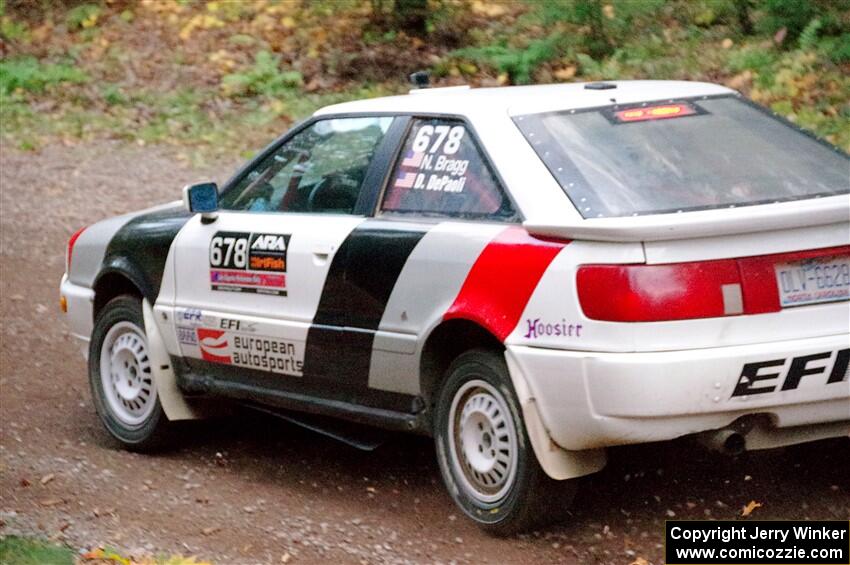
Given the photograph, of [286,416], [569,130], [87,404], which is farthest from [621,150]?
[87,404]

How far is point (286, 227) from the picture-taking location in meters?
6.57

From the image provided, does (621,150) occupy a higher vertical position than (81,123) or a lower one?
higher

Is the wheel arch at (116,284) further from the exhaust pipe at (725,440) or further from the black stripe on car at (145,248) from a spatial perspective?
the exhaust pipe at (725,440)

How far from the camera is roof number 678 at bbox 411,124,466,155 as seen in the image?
595cm

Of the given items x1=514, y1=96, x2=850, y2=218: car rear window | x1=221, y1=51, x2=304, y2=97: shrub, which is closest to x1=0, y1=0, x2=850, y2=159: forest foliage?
x1=221, y1=51, x2=304, y2=97: shrub

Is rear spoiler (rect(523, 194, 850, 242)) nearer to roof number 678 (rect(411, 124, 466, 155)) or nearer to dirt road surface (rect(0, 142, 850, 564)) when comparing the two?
roof number 678 (rect(411, 124, 466, 155))

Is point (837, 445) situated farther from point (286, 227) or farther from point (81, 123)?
point (81, 123)

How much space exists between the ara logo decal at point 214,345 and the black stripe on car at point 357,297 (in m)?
0.66

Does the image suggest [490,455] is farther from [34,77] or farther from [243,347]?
[34,77]

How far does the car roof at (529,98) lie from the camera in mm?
5914

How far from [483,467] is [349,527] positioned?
0.76m

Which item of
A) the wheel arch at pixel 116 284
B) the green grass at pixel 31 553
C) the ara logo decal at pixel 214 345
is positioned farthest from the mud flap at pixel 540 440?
the wheel arch at pixel 116 284

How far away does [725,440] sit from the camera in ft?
17.1

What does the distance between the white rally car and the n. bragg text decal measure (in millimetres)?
16
